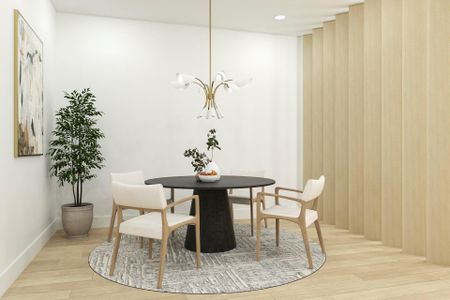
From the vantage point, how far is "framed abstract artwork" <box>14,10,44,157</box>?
10.3 feet

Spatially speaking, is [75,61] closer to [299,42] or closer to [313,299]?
[299,42]

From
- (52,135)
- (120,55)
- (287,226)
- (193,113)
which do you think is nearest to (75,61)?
(120,55)

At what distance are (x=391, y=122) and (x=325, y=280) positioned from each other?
2.07 metres

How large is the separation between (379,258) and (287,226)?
157 centimetres

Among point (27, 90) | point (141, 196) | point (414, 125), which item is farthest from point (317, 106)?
point (27, 90)

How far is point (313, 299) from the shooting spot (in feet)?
8.85

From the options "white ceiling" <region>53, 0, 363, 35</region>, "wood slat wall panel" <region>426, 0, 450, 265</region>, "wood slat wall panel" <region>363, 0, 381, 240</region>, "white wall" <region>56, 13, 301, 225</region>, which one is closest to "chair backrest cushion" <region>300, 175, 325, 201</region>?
"wood slat wall panel" <region>426, 0, 450, 265</region>

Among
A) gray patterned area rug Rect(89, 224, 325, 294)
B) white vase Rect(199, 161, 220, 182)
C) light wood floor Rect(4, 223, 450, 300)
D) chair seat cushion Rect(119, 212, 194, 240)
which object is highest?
white vase Rect(199, 161, 220, 182)

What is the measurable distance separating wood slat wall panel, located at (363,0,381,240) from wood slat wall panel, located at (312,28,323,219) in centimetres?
105

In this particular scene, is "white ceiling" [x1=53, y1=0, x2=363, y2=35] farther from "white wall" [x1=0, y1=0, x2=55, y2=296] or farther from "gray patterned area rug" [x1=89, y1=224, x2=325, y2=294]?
"gray patterned area rug" [x1=89, y1=224, x2=325, y2=294]

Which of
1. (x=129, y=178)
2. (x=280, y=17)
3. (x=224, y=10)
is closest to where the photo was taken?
(x=129, y=178)

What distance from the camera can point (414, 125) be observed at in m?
3.78

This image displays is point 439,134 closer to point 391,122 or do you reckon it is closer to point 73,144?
point 391,122

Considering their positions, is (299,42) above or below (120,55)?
above
